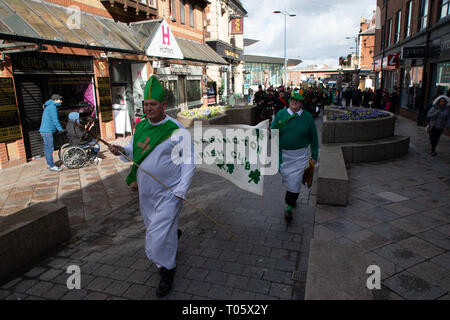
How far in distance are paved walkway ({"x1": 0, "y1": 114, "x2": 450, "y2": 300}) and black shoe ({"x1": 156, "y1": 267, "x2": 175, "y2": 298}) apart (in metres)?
0.10

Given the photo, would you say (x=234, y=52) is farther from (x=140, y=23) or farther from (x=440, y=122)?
(x=440, y=122)

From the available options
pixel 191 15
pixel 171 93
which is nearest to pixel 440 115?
pixel 171 93

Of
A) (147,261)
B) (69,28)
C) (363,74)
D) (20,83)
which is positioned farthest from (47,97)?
(363,74)

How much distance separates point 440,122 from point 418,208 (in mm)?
4712

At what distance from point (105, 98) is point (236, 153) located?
9.89 meters

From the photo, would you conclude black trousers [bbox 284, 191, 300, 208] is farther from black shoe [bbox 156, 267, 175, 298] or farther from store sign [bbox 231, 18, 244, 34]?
store sign [bbox 231, 18, 244, 34]

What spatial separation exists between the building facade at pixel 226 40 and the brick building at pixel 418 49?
11751 millimetres

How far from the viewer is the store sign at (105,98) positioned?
42.1 feet

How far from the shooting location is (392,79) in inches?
977

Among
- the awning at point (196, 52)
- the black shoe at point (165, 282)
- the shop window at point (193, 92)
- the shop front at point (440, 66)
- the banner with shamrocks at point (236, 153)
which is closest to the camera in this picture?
the black shoe at point (165, 282)

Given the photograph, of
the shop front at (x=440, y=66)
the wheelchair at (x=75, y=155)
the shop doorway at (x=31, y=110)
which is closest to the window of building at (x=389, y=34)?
the shop front at (x=440, y=66)

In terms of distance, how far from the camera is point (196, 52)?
66.6 ft

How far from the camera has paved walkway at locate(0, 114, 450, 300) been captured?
3.63 meters

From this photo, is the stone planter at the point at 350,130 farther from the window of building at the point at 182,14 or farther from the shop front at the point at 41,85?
the window of building at the point at 182,14
